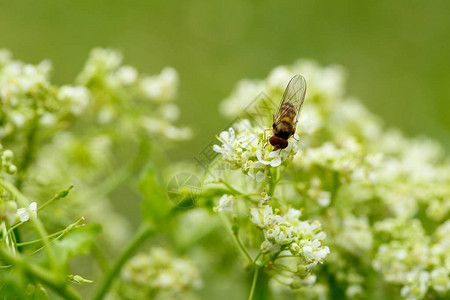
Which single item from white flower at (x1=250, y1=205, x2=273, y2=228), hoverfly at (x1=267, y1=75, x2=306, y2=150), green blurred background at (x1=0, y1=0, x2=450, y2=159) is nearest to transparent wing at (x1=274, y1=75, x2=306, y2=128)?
hoverfly at (x1=267, y1=75, x2=306, y2=150)

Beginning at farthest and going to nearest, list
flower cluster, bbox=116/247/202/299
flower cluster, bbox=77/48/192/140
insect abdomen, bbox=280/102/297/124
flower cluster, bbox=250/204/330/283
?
flower cluster, bbox=77/48/192/140 < flower cluster, bbox=116/247/202/299 < insect abdomen, bbox=280/102/297/124 < flower cluster, bbox=250/204/330/283

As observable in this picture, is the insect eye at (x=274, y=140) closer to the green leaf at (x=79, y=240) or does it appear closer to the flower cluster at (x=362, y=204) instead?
the flower cluster at (x=362, y=204)

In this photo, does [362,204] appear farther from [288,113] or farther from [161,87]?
[161,87]

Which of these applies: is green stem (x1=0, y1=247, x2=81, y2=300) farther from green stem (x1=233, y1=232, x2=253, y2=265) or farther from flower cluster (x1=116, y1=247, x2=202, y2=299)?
→ flower cluster (x1=116, y1=247, x2=202, y2=299)

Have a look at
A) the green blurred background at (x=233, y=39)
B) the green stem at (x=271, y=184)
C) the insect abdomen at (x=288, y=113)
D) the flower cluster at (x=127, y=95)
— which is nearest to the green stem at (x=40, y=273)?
the green stem at (x=271, y=184)

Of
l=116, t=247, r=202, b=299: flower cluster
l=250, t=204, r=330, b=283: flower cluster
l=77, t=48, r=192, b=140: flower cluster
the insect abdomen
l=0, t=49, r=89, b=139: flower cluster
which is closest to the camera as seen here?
l=250, t=204, r=330, b=283: flower cluster

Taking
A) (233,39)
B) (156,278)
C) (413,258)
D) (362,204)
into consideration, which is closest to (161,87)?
(156,278)

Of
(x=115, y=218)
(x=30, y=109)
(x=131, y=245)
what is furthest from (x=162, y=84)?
(x=115, y=218)

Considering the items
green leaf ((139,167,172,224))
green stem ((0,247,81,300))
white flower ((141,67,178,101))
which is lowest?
green stem ((0,247,81,300))

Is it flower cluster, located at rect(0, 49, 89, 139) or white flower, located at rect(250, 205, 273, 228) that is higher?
flower cluster, located at rect(0, 49, 89, 139)
